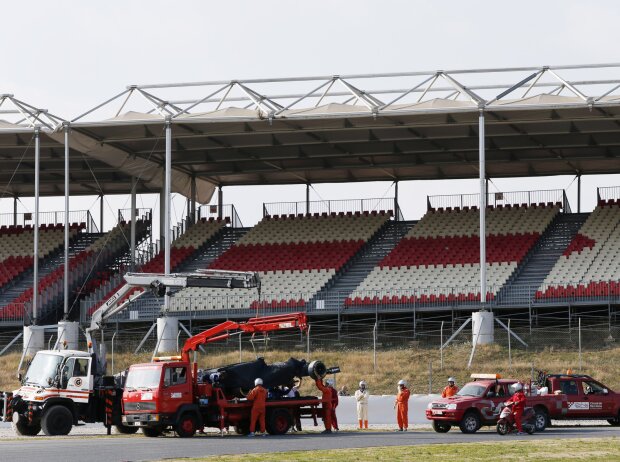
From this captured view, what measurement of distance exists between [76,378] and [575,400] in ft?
42.5

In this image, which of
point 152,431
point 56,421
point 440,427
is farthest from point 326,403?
point 56,421

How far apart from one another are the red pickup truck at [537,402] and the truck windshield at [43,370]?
9.50 meters

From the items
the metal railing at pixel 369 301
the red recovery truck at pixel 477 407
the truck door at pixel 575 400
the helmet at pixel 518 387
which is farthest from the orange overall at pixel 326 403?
the metal railing at pixel 369 301

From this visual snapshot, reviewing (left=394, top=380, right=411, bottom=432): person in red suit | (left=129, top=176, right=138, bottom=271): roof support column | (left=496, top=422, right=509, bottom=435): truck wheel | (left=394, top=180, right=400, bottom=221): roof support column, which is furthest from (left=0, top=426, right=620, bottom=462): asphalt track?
(left=394, top=180, right=400, bottom=221): roof support column

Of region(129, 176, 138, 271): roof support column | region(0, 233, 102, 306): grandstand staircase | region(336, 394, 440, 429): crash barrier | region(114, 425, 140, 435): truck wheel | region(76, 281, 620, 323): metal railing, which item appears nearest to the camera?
region(114, 425, 140, 435): truck wheel

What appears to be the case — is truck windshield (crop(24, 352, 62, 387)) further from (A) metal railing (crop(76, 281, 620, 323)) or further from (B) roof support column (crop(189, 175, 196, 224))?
(B) roof support column (crop(189, 175, 196, 224))

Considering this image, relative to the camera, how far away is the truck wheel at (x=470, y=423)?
3397cm

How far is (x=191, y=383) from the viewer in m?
33.7

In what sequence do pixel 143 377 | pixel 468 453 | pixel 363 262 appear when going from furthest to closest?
pixel 363 262, pixel 143 377, pixel 468 453

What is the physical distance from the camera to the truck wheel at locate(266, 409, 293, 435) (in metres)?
33.5

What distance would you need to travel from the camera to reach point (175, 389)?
33375mm

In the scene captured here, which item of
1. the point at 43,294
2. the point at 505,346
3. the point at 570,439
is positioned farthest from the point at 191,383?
the point at 43,294

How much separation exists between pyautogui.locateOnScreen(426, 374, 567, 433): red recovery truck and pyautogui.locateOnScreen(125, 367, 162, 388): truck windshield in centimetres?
683

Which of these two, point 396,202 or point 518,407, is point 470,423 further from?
point 396,202
